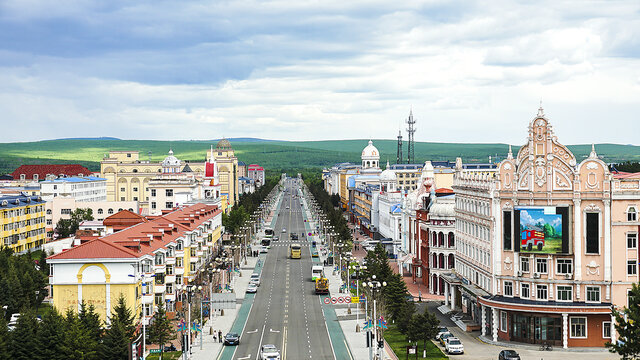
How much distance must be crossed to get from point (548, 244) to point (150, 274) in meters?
A: 39.4

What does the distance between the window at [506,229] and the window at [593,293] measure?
8.69 meters

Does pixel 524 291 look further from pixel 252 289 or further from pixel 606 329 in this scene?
pixel 252 289

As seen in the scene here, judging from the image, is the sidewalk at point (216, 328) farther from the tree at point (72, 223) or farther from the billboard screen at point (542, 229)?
the tree at point (72, 223)

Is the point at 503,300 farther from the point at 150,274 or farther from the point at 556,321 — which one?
the point at 150,274

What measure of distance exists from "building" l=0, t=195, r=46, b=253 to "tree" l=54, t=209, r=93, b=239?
13.6 ft

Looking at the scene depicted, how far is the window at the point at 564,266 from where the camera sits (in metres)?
81.3

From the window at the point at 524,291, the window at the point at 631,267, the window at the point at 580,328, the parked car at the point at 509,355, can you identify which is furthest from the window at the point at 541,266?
the parked car at the point at 509,355

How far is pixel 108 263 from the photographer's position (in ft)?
255

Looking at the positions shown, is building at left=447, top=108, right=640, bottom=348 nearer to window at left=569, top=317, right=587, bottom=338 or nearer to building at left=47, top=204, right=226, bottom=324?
window at left=569, top=317, right=587, bottom=338

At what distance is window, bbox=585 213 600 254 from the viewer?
80.7 metres

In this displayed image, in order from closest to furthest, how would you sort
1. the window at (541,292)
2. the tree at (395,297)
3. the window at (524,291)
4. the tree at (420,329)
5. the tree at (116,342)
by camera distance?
the tree at (116,342), the tree at (420,329), the window at (541,292), the window at (524,291), the tree at (395,297)

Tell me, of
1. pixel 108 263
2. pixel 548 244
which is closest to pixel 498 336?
pixel 548 244

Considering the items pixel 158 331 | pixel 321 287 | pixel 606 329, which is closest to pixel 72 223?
pixel 321 287

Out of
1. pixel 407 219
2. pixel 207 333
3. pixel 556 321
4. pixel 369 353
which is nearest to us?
pixel 369 353
